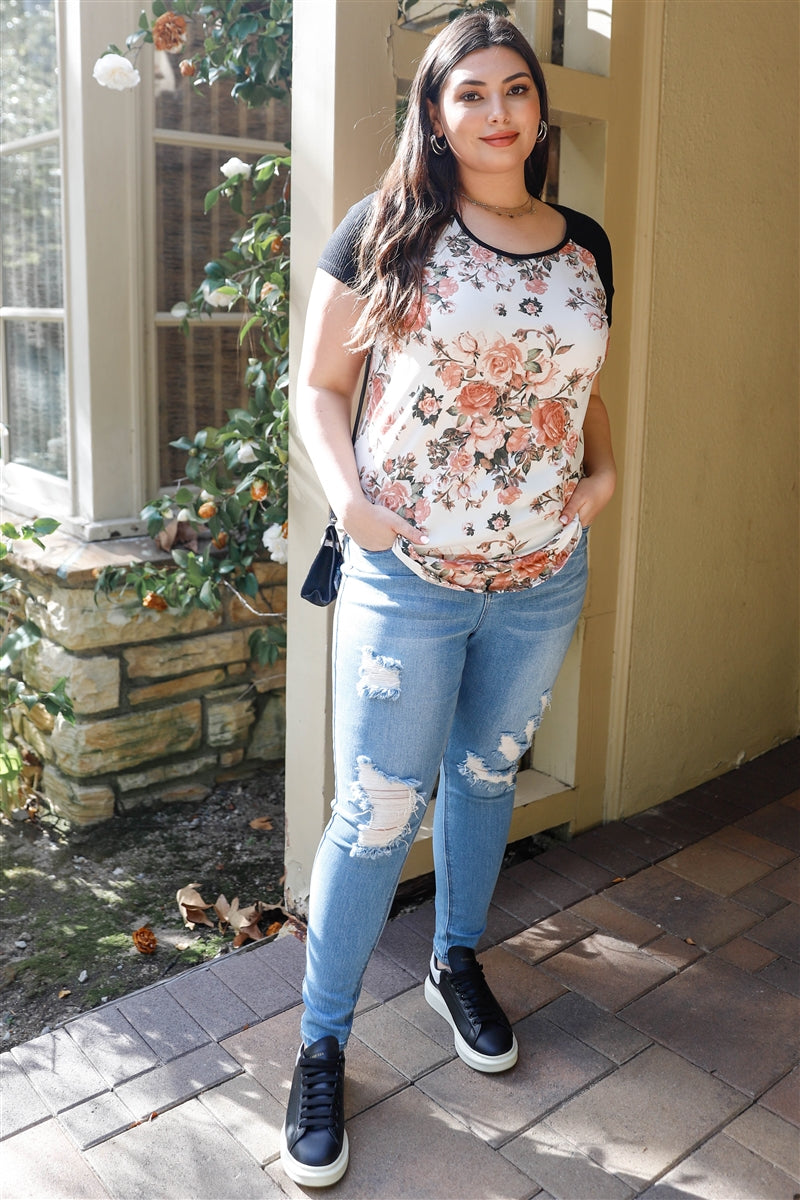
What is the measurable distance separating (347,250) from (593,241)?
1.38 feet

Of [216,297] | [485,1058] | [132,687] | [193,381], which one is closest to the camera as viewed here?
[485,1058]

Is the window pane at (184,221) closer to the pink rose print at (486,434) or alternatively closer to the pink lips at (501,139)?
the pink lips at (501,139)

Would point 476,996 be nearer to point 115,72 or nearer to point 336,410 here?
point 336,410

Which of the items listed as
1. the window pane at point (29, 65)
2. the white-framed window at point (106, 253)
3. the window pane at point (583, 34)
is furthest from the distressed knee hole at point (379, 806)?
the window pane at point (29, 65)

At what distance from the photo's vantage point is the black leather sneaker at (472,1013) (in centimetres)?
190

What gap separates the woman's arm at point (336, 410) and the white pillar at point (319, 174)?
420mm

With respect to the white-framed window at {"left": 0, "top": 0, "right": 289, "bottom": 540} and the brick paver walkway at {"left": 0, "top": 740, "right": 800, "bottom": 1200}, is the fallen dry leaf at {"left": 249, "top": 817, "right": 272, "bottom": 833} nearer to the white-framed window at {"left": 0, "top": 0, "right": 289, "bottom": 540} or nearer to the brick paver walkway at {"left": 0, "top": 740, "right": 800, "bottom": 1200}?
the brick paver walkway at {"left": 0, "top": 740, "right": 800, "bottom": 1200}

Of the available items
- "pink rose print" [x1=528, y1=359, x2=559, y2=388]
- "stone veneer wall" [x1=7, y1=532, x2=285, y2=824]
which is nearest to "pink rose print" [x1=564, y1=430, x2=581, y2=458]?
"pink rose print" [x1=528, y1=359, x2=559, y2=388]

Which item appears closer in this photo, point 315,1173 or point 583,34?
point 315,1173

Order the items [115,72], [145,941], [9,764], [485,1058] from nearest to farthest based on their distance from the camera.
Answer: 1. [485,1058]
2. [145,941]
3. [115,72]
4. [9,764]

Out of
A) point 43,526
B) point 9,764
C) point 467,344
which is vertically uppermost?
point 467,344

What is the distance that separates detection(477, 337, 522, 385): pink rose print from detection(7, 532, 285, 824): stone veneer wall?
4.76 feet

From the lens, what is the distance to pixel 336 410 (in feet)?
5.55

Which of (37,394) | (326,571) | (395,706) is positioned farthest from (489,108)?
(37,394)
